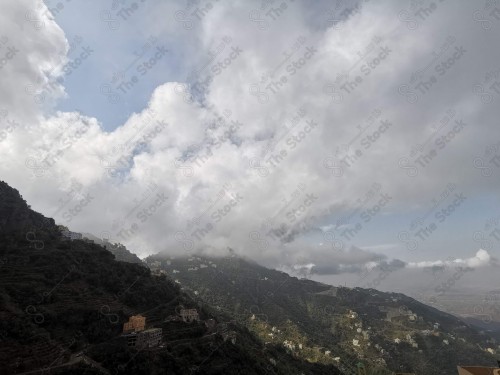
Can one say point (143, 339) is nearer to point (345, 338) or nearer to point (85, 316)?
point (85, 316)

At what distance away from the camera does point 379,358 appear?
484ft

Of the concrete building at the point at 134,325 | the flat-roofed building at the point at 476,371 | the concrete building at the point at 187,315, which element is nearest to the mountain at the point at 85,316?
the concrete building at the point at 134,325

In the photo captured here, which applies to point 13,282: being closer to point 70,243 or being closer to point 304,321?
point 70,243

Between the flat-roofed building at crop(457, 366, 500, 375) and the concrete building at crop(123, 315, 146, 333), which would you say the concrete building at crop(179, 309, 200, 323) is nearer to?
the concrete building at crop(123, 315, 146, 333)

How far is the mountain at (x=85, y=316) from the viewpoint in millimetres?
43562

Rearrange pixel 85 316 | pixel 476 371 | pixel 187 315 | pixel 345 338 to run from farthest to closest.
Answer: pixel 345 338, pixel 187 315, pixel 85 316, pixel 476 371

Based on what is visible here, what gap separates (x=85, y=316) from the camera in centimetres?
5544

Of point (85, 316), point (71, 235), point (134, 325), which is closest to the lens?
point (85, 316)

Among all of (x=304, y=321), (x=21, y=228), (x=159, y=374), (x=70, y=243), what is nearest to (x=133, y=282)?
(x=70, y=243)

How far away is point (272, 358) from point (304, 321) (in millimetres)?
106911

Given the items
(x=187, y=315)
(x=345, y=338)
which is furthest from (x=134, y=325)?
(x=345, y=338)

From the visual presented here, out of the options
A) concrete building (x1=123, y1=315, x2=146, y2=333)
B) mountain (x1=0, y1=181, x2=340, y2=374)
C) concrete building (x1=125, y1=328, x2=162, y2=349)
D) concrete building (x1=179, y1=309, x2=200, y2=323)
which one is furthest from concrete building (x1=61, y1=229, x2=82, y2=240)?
concrete building (x1=125, y1=328, x2=162, y2=349)

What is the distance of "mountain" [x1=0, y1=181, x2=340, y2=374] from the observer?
43.6 m

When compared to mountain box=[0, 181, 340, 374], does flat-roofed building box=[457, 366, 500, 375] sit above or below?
below
